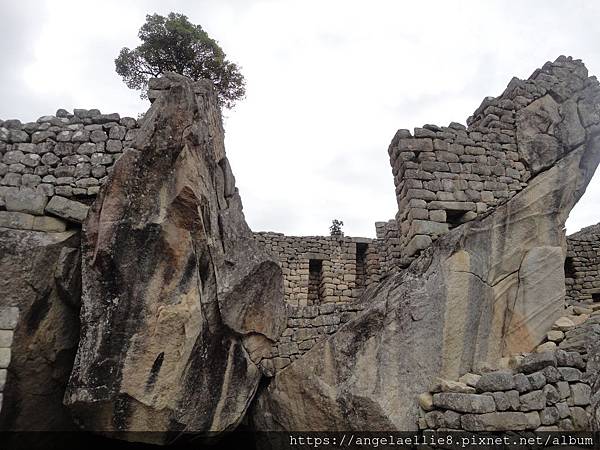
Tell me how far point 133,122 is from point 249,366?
12.9ft

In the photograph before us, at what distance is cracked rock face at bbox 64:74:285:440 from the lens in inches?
209

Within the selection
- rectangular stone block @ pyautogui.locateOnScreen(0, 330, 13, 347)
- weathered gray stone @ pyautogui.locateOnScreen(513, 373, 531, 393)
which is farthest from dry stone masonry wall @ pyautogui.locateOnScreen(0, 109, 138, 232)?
weathered gray stone @ pyautogui.locateOnScreen(513, 373, 531, 393)

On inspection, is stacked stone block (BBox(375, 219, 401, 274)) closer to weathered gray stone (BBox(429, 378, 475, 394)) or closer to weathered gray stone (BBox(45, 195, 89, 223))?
weathered gray stone (BBox(429, 378, 475, 394))

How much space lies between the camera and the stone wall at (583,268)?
1209cm

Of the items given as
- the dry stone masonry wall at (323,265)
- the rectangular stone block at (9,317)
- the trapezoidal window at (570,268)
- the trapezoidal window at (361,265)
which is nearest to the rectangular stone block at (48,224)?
the rectangular stone block at (9,317)

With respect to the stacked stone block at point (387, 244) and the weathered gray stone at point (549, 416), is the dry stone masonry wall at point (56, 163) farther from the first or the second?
the stacked stone block at point (387, 244)

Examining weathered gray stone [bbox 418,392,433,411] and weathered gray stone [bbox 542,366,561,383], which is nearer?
weathered gray stone [bbox 542,366,561,383]

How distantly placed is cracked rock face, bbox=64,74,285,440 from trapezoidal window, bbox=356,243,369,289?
22.8ft

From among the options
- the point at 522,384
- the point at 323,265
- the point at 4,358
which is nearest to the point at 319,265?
the point at 323,265

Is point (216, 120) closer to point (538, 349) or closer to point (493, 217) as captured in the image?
point (493, 217)

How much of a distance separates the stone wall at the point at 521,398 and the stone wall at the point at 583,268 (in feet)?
22.8

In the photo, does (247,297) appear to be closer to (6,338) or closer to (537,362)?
(6,338)

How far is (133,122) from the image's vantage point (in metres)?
6.36

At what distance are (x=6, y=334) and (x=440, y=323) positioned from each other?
5.68m
